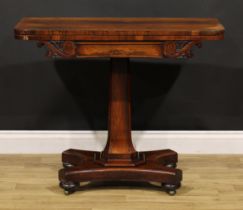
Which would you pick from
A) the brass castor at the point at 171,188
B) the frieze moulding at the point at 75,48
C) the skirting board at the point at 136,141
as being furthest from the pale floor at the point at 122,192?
the frieze moulding at the point at 75,48

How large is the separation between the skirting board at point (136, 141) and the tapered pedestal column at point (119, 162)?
1.44 ft

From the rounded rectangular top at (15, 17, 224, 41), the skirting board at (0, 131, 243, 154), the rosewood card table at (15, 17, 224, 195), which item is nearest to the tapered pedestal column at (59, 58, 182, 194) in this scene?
the rosewood card table at (15, 17, 224, 195)

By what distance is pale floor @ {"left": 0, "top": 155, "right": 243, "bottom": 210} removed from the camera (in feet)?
10.2

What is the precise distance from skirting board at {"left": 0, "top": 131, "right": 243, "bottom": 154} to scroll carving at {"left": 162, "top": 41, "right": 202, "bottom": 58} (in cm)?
91

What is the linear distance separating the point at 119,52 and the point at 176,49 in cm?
26

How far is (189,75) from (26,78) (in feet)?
3.09

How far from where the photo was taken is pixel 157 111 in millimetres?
3754

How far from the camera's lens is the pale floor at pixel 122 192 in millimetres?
3102

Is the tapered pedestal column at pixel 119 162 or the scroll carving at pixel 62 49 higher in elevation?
the scroll carving at pixel 62 49

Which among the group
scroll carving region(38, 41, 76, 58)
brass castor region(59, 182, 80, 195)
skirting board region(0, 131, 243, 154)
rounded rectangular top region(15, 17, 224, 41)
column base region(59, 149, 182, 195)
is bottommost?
skirting board region(0, 131, 243, 154)

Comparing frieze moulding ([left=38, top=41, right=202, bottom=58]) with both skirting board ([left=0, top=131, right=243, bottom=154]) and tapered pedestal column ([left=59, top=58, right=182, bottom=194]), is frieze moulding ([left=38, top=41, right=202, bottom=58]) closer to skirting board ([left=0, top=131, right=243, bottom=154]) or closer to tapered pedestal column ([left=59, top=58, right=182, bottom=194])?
tapered pedestal column ([left=59, top=58, right=182, bottom=194])

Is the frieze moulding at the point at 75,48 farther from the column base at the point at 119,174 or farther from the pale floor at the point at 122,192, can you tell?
the pale floor at the point at 122,192

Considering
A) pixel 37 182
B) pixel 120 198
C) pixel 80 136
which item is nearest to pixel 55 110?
pixel 80 136

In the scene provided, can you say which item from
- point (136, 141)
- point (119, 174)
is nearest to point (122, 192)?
point (119, 174)
